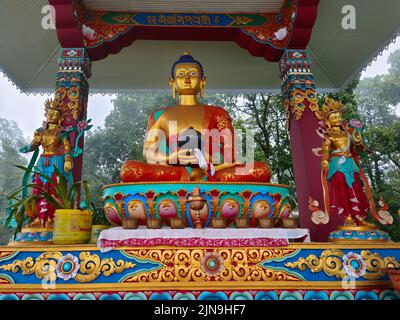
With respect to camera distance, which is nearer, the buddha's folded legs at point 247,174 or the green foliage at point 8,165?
the buddha's folded legs at point 247,174

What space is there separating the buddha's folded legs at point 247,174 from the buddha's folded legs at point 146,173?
1.31 ft

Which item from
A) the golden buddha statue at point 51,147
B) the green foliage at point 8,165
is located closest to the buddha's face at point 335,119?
the golden buddha statue at point 51,147

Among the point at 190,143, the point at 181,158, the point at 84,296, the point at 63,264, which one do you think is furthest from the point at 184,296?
the point at 190,143

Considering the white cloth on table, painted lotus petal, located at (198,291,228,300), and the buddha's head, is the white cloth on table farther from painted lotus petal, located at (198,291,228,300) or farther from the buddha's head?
the buddha's head

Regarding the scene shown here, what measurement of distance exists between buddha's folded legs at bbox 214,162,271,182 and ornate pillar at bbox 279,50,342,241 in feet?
3.44

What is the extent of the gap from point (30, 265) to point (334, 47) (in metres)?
5.53

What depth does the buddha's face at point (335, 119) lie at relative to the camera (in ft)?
9.81

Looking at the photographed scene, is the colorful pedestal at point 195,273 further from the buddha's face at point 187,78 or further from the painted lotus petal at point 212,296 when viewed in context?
the buddha's face at point 187,78

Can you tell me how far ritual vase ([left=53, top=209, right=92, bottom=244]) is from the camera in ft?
8.14

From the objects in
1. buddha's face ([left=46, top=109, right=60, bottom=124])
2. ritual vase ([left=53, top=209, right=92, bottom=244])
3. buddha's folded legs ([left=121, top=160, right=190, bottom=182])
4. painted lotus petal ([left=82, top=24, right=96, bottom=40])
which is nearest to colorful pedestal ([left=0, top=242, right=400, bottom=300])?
ritual vase ([left=53, top=209, right=92, bottom=244])

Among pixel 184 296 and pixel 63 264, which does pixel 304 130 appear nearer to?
pixel 184 296

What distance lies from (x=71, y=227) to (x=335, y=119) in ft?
8.19
